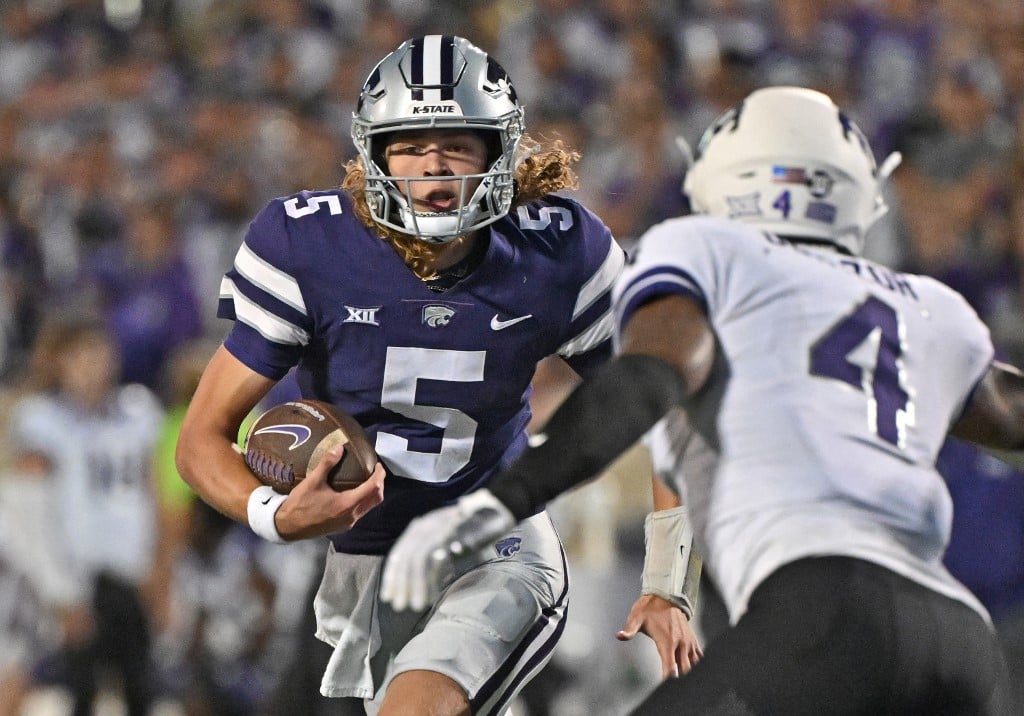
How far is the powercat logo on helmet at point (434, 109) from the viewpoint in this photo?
300 cm

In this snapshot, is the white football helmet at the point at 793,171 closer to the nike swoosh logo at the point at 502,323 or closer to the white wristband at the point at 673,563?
the nike swoosh logo at the point at 502,323

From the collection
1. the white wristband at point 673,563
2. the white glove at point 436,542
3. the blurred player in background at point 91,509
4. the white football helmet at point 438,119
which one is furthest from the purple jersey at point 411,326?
the blurred player in background at point 91,509

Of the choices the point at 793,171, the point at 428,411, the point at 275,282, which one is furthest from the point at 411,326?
the point at 793,171

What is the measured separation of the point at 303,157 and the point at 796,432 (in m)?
5.93

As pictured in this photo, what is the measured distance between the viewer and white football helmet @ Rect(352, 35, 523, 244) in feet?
9.71

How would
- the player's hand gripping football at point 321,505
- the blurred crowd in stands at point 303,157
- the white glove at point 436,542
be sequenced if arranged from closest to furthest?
1. the white glove at point 436,542
2. the player's hand gripping football at point 321,505
3. the blurred crowd in stands at point 303,157

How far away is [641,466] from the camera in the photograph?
5957mm

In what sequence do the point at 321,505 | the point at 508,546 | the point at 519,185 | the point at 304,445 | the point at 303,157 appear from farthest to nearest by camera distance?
the point at 303,157
the point at 519,185
the point at 508,546
the point at 304,445
the point at 321,505

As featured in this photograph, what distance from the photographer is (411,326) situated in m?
3.02

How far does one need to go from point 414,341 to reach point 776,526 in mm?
1139

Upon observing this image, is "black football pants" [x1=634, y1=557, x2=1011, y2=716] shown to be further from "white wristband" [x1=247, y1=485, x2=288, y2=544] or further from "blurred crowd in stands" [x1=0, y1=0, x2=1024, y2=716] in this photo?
"blurred crowd in stands" [x1=0, y1=0, x2=1024, y2=716]

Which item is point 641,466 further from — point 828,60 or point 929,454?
point 929,454

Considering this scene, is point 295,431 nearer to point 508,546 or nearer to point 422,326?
point 422,326

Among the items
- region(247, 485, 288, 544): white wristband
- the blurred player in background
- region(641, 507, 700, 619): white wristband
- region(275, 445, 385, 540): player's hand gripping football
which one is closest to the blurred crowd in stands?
the blurred player in background
